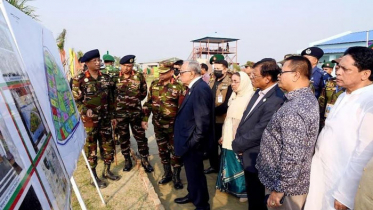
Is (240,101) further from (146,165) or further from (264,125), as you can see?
(146,165)

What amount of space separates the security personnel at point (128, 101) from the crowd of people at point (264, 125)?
2 cm

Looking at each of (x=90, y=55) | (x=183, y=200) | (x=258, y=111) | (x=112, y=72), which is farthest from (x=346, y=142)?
(x=112, y=72)

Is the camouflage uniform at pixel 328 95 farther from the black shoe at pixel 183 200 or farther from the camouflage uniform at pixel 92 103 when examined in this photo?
the camouflage uniform at pixel 92 103

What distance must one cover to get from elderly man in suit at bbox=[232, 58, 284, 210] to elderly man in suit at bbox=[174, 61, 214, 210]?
485 millimetres

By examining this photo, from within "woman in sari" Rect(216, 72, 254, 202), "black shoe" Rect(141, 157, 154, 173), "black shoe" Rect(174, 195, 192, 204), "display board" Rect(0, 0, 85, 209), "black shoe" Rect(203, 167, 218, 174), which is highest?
"display board" Rect(0, 0, 85, 209)

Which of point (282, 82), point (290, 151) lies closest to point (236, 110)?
point (282, 82)

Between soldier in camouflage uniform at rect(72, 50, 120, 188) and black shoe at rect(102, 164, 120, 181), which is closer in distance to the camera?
soldier in camouflage uniform at rect(72, 50, 120, 188)

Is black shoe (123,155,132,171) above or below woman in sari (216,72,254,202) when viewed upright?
below

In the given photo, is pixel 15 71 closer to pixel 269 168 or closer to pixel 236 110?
pixel 269 168

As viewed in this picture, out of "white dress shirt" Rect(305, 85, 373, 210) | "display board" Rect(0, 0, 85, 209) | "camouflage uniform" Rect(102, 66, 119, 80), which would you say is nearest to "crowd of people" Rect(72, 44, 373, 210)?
"white dress shirt" Rect(305, 85, 373, 210)

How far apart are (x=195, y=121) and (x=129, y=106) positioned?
1.96 metres

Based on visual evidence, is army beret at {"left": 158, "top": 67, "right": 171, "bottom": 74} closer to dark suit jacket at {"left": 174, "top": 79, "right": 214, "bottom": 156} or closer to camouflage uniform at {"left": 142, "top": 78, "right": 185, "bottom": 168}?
camouflage uniform at {"left": 142, "top": 78, "right": 185, "bottom": 168}

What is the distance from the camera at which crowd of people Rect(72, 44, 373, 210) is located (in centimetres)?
177

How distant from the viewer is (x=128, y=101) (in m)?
4.49
